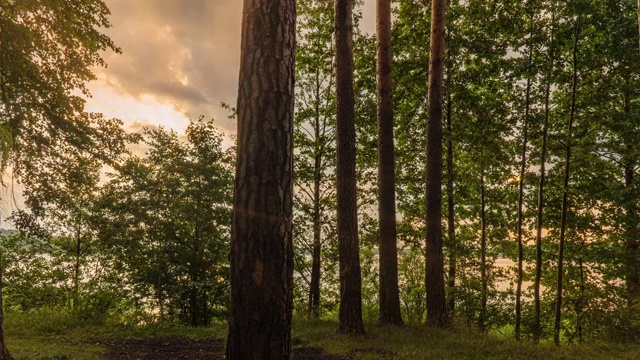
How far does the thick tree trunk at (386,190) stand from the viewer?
9.58m

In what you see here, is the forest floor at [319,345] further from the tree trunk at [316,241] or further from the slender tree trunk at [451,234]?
the tree trunk at [316,241]

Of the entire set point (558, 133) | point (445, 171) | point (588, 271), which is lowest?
point (588, 271)

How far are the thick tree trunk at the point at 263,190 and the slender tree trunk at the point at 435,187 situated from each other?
7.94 metres

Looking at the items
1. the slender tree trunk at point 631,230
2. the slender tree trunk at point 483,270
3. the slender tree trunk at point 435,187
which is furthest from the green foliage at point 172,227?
the slender tree trunk at point 631,230

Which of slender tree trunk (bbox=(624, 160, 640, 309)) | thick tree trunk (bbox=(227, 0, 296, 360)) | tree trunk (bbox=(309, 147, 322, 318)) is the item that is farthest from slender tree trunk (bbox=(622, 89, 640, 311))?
thick tree trunk (bbox=(227, 0, 296, 360))

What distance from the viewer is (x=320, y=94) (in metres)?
16.0

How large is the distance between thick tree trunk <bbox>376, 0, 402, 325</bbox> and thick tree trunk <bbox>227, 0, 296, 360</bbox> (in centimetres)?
725

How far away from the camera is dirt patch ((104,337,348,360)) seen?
24.1 ft

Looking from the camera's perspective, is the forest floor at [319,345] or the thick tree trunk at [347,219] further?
the thick tree trunk at [347,219]

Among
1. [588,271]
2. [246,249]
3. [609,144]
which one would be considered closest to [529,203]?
[588,271]

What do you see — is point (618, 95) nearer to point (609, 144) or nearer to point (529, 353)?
point (609, 144)

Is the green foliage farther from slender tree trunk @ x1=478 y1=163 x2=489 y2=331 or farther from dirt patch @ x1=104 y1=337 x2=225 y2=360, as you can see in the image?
slender tree trunk @ x1=478 y1=163 x2=489 y2=331

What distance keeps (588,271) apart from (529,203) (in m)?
3.71

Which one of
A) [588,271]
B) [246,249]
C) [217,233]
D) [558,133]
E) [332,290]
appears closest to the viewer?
[246,249]
